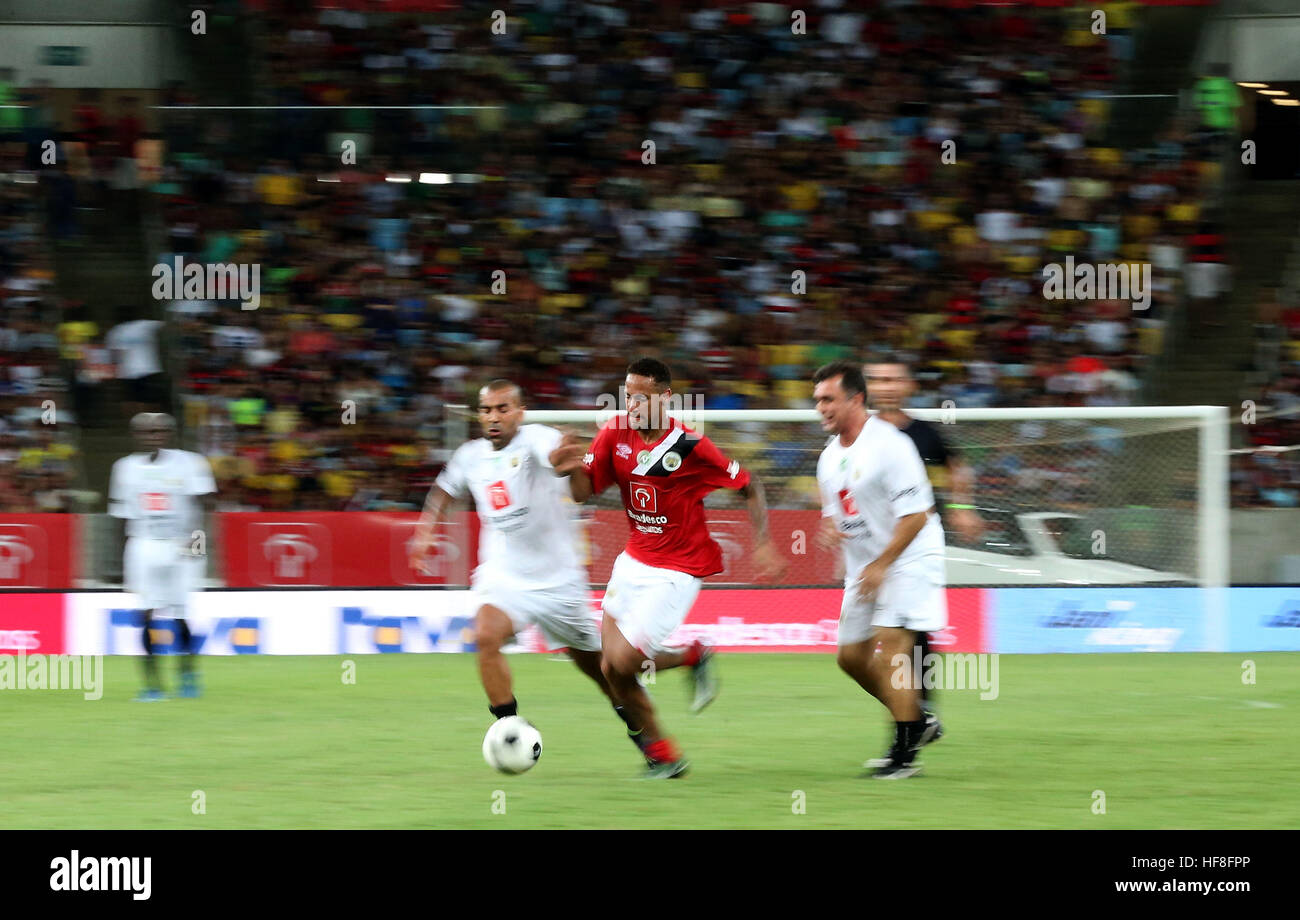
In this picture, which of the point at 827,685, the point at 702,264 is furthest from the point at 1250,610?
the point at 702,264

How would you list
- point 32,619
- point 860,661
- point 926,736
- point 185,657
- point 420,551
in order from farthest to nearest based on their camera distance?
point 32,619 → point 185,657 → point 926,736 → point 420,551 → point 860,661

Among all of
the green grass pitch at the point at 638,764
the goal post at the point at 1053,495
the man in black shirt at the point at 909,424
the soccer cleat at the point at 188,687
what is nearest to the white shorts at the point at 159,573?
the soccer cleat at the point at 188,687

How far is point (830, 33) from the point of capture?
1936cm

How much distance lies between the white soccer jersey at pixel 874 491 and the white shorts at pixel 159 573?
5.46 meters

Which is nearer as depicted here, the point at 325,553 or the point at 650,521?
the point at 650,521

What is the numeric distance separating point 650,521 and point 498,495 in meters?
→ 0.76

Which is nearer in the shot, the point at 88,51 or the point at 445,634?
the point at 445,634

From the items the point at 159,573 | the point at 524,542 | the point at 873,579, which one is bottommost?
the point at 873,579

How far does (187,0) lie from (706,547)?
1488cm

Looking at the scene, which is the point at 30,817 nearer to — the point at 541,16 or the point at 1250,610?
the point at 1250,610

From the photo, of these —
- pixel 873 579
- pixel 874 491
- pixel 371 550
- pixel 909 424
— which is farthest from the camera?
pixel 371 550

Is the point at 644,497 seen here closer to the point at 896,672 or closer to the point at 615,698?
the point at 615,698

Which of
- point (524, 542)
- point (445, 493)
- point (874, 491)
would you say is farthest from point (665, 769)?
point (445, 493)

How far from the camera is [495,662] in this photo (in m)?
7.57
